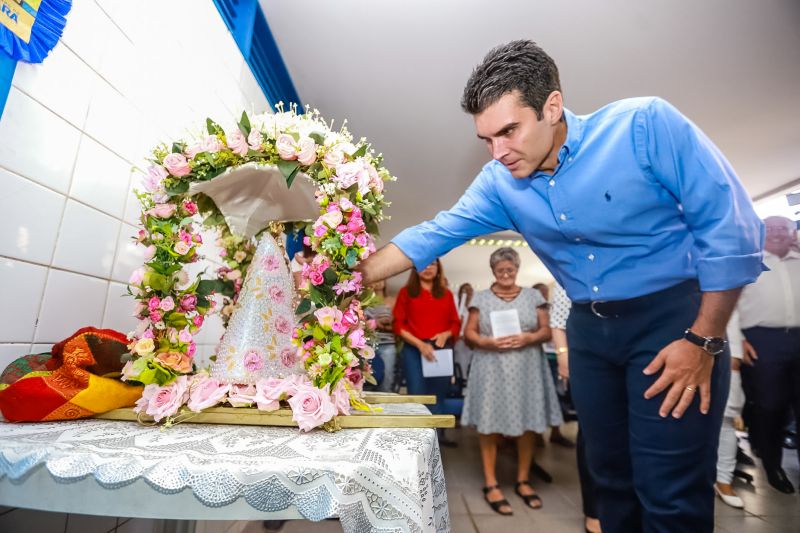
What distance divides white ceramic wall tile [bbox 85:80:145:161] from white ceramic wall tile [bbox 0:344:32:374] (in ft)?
1.74

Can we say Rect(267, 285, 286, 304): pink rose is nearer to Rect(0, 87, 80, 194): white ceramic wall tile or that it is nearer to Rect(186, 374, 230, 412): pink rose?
Rect(186, 374, 230, 412): pink rose

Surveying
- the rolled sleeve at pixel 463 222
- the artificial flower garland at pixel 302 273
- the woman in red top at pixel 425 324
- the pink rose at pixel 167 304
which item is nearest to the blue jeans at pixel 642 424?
the rolled sleeve at pixel 463 222

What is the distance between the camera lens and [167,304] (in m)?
0.77

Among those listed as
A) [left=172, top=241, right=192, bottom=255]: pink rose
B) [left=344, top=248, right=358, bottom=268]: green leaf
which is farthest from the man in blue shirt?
[left=172, top=241, right=192, bottom=255]: pink rose

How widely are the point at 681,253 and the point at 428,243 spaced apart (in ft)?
2.05

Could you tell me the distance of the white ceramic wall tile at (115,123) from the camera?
98cm

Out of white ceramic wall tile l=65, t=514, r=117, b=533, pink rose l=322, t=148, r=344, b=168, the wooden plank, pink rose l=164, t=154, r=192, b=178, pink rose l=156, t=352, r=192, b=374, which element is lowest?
white ceramic wall tile l=65, t=514, r=117, b=533

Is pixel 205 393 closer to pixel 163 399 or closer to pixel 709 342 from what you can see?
pixel 163 399

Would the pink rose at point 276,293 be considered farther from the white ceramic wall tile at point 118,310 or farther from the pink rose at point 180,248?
the white ceramic wall tile at point 118,310

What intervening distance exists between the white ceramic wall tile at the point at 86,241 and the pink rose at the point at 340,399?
0.72m

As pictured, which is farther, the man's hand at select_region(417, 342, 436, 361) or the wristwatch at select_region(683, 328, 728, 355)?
the man's hand at select_region(417, 342, 436, 361)

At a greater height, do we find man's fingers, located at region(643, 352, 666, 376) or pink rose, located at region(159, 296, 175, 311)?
pink rose, located at region(159, 296, 175, 311)

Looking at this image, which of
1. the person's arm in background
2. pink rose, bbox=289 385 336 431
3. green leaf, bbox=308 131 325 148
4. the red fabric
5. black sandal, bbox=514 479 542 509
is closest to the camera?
pink rose, bbox=289 385 336 431

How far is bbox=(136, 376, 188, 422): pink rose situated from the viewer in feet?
2.21
